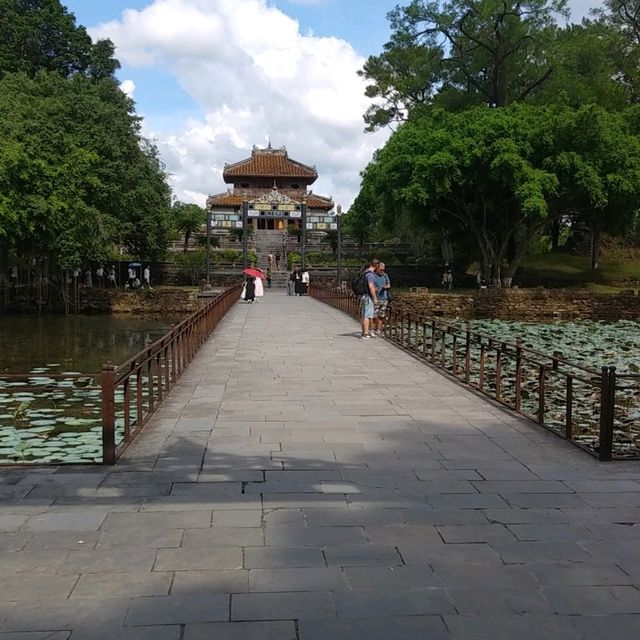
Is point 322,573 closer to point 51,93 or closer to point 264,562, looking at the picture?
point 264,562

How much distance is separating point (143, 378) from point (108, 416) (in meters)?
5.28

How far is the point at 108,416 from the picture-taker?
5559 millimetres

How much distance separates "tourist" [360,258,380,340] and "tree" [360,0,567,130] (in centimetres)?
2247

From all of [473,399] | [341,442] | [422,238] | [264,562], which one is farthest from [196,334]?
[422,238]

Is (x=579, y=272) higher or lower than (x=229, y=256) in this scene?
lower

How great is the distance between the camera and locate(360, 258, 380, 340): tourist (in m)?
14.4

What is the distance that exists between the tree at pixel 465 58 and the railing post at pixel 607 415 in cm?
3032

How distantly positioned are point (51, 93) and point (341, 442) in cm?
3122

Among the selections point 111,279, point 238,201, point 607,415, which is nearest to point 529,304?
point 111,279

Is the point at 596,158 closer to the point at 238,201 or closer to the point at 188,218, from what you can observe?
the point at 188,218

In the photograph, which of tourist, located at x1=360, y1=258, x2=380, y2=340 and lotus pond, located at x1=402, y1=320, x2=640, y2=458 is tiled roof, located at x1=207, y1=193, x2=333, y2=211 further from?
tourist, located at x1=360, y1=258, x2=380, y2=340

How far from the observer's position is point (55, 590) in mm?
3273

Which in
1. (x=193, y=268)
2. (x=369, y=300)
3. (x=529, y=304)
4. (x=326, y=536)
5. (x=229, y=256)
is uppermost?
(x=229, y=256)

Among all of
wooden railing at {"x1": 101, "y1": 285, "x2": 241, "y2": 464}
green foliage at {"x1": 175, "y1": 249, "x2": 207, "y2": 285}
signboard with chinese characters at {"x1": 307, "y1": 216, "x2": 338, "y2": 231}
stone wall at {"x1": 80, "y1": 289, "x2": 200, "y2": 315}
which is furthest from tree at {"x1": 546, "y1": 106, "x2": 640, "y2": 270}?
green foliage at {"x1": 175, "y1": 249, "x2": 207, "y2": 285}
